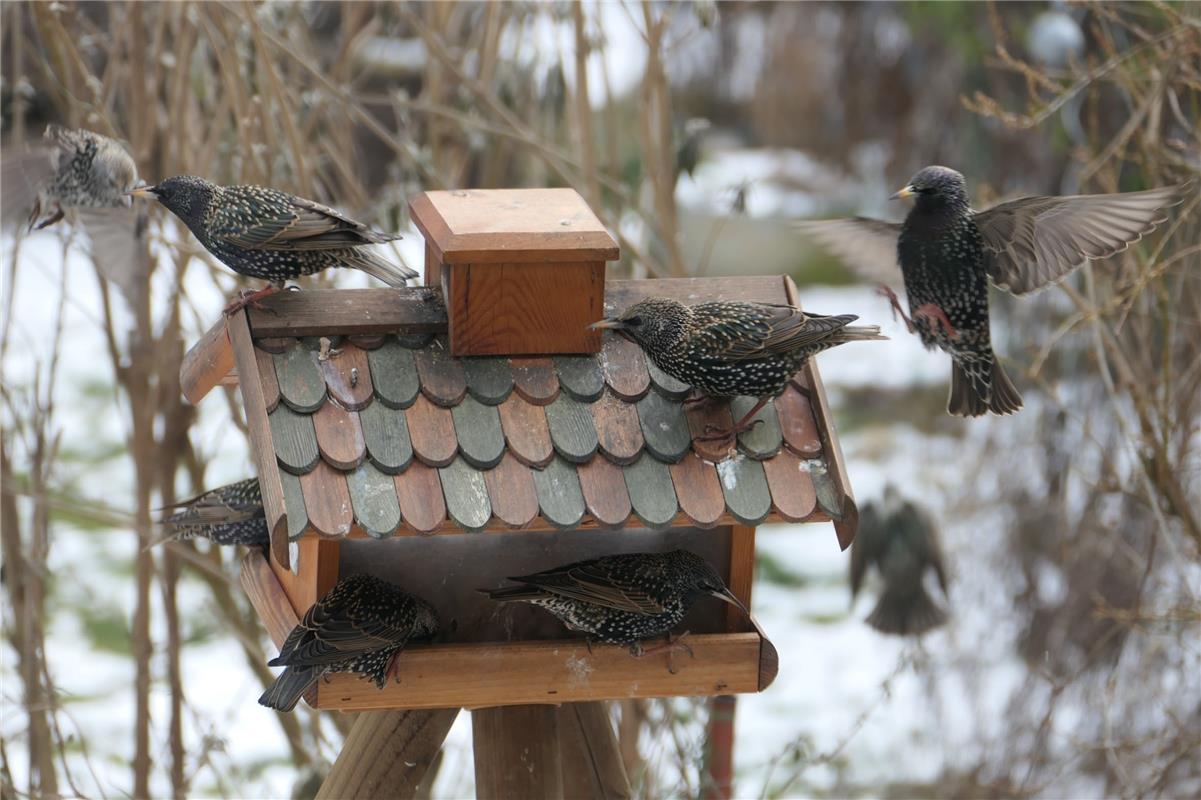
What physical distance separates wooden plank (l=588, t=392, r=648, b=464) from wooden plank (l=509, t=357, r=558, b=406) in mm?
86

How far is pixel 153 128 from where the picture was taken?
4066mm

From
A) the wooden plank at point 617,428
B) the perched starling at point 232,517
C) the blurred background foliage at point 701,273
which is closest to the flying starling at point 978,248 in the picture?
the blurred background foliage at point 701,273

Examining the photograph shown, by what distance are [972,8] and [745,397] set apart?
576 centimetres

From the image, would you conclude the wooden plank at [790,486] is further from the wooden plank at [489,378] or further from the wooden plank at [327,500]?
the wooden plank at [327,500]

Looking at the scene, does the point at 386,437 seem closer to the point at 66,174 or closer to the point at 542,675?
the point at 542,675

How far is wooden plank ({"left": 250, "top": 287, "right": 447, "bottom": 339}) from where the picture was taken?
254cm

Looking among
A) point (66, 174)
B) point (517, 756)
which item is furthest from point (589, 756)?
point (66, 174)

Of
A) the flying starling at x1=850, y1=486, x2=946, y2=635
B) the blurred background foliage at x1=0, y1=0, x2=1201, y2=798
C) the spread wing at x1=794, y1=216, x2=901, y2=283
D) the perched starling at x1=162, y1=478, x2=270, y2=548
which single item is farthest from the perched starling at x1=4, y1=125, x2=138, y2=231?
the flying starling at x1=850, y1=486, x2=946, y2=635

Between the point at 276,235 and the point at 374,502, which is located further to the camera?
the point at 276,235

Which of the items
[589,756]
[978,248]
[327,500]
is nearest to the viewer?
[327,500]

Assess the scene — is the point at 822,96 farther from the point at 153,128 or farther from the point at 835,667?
the point at 153,128

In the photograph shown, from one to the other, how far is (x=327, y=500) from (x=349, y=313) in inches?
15.6

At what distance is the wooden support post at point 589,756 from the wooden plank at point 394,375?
824 millimetres

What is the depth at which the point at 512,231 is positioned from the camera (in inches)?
102
